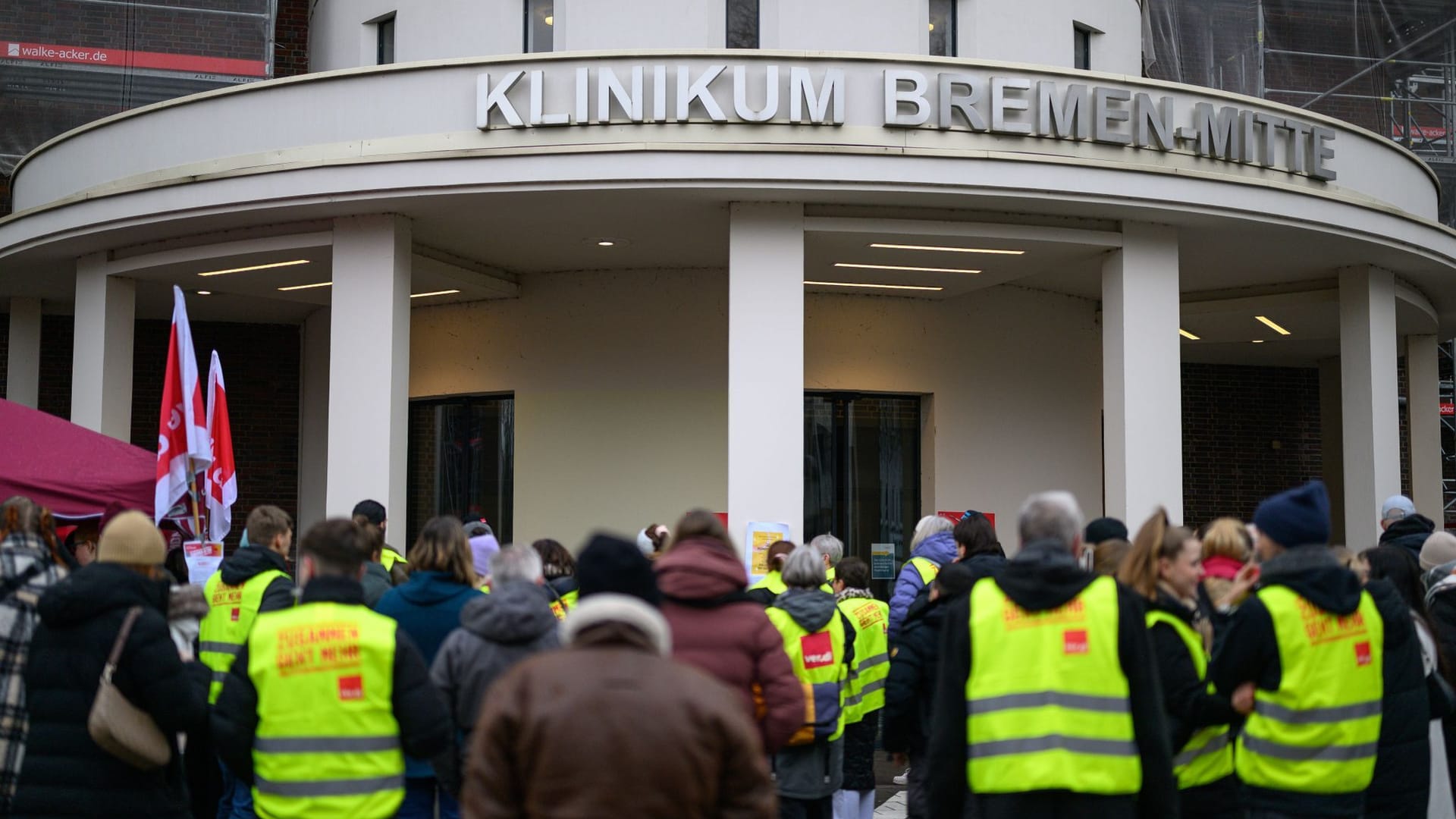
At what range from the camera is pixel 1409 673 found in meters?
5.90

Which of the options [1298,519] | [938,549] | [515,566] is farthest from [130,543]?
[938,549]

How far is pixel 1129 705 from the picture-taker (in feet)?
16.2

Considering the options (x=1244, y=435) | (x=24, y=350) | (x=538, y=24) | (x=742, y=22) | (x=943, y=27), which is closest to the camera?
(x=742, y=22)

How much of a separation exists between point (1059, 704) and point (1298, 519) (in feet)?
4.31

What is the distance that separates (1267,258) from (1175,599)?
10677mm

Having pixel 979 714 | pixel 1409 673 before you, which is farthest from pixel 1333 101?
pixel 979 714

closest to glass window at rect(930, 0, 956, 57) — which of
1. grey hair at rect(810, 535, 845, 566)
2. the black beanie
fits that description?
grey hair at rect(810, 535, 845, 566)

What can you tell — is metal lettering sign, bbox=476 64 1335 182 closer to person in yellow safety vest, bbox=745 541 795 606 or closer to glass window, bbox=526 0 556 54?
glass window, bbox=526 0 556 54

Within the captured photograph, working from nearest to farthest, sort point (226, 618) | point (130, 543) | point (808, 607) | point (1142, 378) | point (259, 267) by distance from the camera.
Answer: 1. point (130, 543)
2. point (226, 618)
3. point (808, 607)
4. point (1142, 378)
5. point (259, 267)

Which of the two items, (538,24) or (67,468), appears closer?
(67,468)

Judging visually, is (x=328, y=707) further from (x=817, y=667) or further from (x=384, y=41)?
(x=384, y=41)

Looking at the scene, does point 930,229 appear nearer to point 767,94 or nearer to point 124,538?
point 767,94

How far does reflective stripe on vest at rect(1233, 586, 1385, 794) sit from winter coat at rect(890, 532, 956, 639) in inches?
115

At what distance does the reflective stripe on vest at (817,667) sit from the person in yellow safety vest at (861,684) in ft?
2.99
